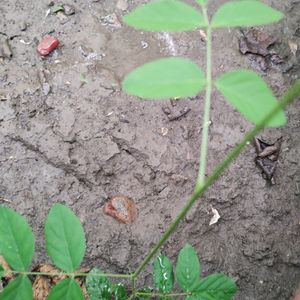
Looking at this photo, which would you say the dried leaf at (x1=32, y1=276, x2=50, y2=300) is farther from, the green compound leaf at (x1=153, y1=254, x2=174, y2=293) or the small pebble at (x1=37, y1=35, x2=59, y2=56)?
the small pebble at (x1=37, y1=35, x2=59, y2=56)

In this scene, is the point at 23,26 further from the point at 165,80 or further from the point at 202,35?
the point at 165,80

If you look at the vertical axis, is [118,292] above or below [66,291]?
below

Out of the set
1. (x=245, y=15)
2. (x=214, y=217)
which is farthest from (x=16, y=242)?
(x=214, y=217)

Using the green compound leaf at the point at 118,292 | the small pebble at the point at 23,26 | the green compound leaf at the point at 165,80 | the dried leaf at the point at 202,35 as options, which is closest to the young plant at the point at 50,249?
the green compound leaf at the point at 118,292

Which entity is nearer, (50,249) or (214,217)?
(50,249)

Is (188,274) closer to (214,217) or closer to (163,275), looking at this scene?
(163,275)

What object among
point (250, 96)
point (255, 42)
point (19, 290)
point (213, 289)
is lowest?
point (213, 289)

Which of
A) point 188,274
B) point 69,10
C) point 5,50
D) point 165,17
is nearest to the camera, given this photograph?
point 165,17

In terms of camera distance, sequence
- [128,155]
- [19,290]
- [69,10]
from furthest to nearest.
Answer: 1. [69,10]
2. [128,155]
3. [19,290]

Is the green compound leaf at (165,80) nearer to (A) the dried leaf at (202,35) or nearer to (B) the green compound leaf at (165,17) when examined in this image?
(B) the green compound leaf at (165,17)

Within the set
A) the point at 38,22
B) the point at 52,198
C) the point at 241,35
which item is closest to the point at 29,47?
the point at 38,22
